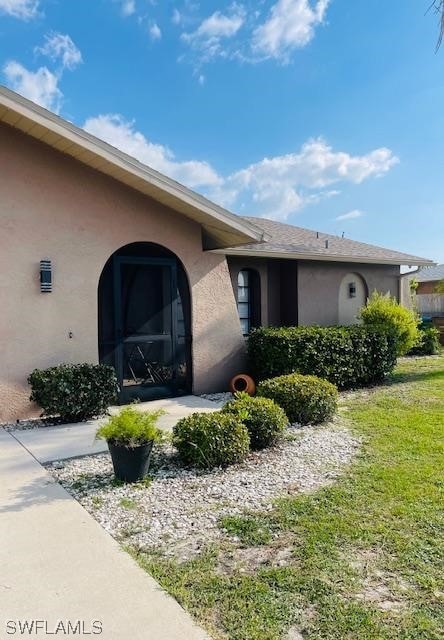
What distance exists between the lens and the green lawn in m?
2.66

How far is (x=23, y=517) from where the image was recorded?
3.99 meters

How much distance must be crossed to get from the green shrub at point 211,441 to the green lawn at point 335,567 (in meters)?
1.04

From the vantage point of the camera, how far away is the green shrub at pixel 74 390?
7.17m

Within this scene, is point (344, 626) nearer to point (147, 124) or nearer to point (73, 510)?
point (73, 510)

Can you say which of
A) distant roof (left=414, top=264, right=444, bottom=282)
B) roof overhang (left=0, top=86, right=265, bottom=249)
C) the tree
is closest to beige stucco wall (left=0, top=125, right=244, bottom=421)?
roof overhang (left=0, top=86, right=265, bottom=249)

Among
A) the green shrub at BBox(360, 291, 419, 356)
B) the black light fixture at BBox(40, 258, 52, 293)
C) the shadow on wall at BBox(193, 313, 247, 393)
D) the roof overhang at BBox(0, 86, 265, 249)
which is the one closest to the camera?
the roof overhang at BBox(0, 86, 265, 249)

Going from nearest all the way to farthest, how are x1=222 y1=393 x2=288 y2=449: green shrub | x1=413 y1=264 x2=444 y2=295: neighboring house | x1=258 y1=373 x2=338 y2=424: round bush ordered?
x1=222 y1=393 x2=288 y2=449: green shrub < x1=258 y1=373 x2=338 y2=424: round bush < x1=413 y1=264 x2=444 y2=295: neighboring house

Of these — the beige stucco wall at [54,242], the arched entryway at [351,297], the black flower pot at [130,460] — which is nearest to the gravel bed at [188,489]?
the black flower pot at [130,460]

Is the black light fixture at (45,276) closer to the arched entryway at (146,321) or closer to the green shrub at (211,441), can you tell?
the arched entryway at (146,321)

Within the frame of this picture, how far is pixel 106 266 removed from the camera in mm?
8711

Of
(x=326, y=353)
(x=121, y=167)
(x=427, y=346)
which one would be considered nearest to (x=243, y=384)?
(x=326, y=353)

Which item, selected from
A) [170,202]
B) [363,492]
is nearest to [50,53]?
[170,202]

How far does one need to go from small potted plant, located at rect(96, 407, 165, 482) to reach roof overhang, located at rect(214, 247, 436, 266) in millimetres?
5691

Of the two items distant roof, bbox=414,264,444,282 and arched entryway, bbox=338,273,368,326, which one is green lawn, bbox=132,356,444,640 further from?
distant roof, bbox=414,264,444,282
